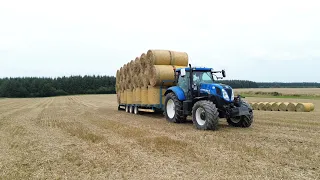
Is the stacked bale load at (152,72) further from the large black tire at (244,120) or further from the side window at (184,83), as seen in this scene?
the large black tire at (244,120)

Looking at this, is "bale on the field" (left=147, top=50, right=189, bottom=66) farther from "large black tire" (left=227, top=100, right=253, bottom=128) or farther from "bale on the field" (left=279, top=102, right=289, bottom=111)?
"bale on the field" (left=279, top=102, right=289, bottom=111)

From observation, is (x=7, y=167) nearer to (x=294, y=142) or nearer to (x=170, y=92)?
(x=294, y=142)

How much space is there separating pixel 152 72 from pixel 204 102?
13.9 feet

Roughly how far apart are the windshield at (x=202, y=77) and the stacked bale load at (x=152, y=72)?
2.28m

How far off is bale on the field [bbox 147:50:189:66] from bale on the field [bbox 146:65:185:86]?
0.93 feet

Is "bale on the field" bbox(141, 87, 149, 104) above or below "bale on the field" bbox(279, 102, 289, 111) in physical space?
above

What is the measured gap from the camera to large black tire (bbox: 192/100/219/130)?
8.60 m

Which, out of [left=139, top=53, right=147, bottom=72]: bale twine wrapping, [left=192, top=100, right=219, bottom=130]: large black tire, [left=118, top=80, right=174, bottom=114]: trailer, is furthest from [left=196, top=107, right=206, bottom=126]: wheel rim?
[left=139, top=53, right=147, bottom=72]: bale twine wrapping

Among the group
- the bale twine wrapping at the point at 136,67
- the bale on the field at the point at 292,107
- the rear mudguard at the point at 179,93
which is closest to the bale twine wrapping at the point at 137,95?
the bale twine wrapping at the point at 136,67

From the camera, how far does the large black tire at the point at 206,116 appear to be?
860cm

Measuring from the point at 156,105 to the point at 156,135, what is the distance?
4.72 meters

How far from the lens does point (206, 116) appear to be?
873 cm

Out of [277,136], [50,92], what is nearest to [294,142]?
[277,136]

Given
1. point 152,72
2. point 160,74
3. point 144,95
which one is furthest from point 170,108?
point 144,95
